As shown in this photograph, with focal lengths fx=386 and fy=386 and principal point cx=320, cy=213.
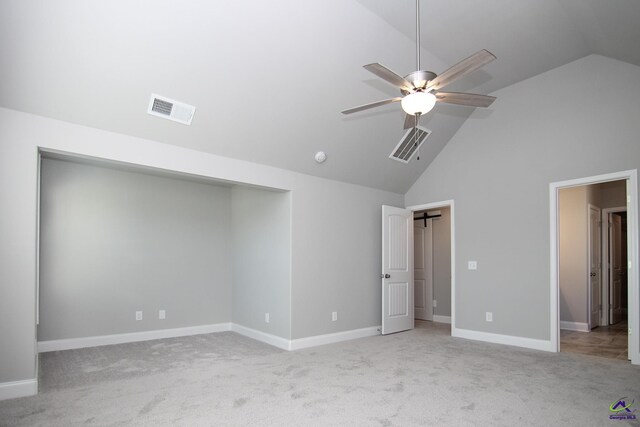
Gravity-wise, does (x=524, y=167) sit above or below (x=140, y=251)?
above

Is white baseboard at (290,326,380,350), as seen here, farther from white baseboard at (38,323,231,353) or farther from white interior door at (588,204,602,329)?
white interior door at (588,204,602,329)

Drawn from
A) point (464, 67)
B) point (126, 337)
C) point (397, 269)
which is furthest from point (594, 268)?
point (126, 337)

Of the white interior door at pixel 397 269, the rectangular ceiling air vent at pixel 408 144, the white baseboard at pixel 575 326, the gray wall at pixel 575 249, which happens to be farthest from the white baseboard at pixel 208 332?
the gray wall at pixel 575 249

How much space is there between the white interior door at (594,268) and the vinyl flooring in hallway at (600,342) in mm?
243

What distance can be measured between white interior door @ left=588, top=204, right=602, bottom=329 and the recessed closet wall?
16.5ft

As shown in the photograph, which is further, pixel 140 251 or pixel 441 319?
pixel 441 319

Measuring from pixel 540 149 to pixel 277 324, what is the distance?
420 cm

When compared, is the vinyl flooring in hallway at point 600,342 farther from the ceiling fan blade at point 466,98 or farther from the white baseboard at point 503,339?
the ceiling fan blade at point 466,98

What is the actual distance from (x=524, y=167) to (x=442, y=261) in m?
2.57

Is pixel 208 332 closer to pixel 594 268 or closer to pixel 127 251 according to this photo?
pixel 127 251

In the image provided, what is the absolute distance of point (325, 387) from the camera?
3465 mm

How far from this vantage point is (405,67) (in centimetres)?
439

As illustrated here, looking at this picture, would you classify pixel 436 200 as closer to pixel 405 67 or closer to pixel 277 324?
pixel 405 67

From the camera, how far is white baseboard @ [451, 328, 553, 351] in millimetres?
4885
